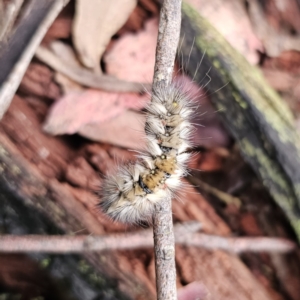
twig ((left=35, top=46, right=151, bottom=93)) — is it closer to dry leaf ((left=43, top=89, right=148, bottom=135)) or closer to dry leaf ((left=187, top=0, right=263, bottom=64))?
dry leaf ((left=43, top=89, right=148, bottom=135))

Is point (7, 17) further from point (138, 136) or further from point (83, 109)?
point (138, 136)

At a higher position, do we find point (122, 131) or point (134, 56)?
point (134, 56)

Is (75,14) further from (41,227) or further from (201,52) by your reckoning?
(41,227)

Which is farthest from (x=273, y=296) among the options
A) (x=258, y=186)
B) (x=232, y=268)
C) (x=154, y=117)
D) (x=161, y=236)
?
(x=154, y=117)

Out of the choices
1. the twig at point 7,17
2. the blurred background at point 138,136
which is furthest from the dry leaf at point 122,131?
the twig at point 7,17

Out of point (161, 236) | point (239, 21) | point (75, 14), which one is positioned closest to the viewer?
point (161, 236)

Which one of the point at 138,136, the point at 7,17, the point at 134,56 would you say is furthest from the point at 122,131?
the point at 7,17
